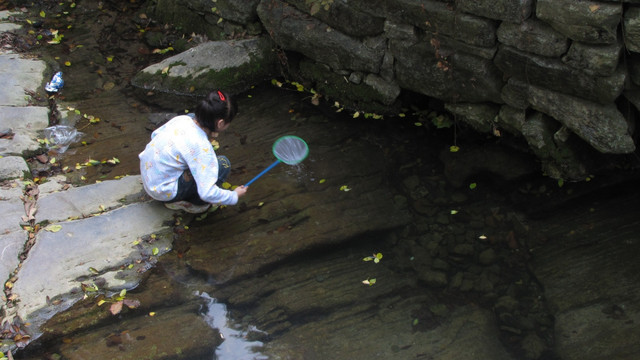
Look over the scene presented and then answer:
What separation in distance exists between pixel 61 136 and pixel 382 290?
3.24 meters

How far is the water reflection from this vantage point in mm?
3336

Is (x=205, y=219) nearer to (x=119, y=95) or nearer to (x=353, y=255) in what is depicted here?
(x=353, y=255)

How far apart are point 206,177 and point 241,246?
0.62 meters

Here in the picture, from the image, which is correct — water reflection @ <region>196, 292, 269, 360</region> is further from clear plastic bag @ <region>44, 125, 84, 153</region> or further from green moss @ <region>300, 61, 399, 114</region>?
green moss @ <region>300, 61, 399, 114</region>

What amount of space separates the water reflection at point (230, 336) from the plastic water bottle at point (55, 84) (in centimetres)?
315

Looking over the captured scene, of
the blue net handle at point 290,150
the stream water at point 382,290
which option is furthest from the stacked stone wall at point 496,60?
the blue net handle at point 290,150

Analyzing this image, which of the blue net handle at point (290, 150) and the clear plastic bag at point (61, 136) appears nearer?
the blue net handle at point (290, 150)

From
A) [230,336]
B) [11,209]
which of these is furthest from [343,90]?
[11,209]

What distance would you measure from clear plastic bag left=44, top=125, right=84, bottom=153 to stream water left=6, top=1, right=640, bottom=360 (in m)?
0.13

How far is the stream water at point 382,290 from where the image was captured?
337cm

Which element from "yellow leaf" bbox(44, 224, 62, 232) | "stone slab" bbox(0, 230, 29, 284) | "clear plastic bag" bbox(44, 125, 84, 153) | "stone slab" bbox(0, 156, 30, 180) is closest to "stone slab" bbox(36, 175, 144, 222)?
"yellow leaf" bbox(44, 224, 62, 232)

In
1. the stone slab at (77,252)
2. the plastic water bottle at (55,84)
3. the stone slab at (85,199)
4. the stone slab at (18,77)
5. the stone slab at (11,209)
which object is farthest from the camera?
the plastic water bottle at (55,84)

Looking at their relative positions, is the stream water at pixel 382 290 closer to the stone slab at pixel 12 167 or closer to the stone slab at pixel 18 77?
the stone slab at pixel 12 167

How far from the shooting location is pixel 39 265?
360 cm
